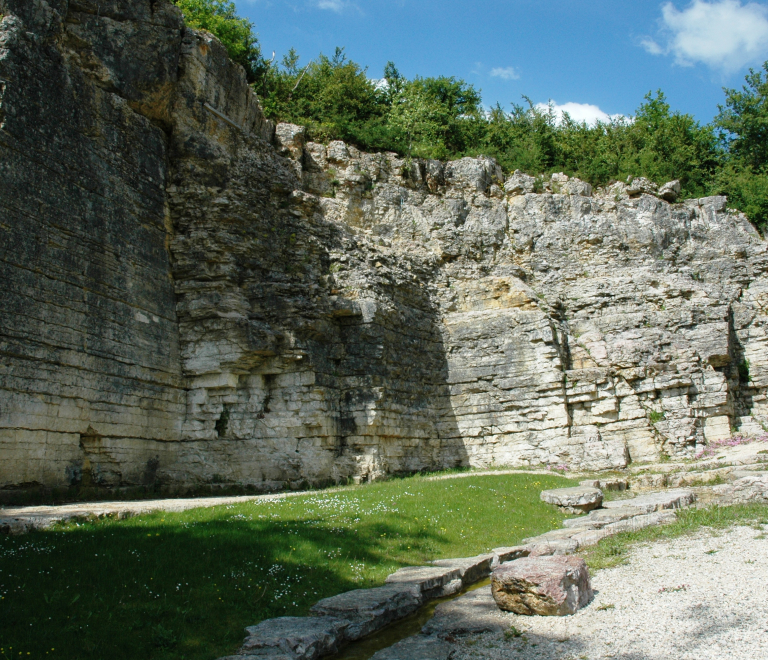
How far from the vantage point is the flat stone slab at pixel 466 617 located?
605cm

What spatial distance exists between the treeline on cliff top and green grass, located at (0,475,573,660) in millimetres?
19367

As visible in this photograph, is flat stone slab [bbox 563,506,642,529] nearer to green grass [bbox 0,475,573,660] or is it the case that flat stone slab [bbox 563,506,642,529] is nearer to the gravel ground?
green grass [bbox 0,475,573,660]

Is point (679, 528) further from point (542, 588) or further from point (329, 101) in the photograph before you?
point (329, 101)

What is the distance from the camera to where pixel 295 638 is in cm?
543

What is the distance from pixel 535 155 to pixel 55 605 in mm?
27232

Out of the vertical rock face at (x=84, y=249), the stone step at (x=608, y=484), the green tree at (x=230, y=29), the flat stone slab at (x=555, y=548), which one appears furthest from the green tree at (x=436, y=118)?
the flat stone slab at (x=555, y=548)

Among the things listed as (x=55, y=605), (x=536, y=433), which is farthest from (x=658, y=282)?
(x=55, y=605)

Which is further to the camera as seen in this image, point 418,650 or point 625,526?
point 625,526

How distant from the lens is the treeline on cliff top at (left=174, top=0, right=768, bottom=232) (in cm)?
2764

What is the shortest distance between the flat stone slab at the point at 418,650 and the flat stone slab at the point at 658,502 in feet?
23.3

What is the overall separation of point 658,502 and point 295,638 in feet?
29.1

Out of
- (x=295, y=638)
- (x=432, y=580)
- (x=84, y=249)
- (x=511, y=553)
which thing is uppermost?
(x=84, y=249)

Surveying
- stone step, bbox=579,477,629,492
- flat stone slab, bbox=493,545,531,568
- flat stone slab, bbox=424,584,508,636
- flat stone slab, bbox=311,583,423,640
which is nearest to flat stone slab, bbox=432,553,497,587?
flat stone slab, bbox=493,545,531,568

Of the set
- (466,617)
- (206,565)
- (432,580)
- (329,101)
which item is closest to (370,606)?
(466,617)
